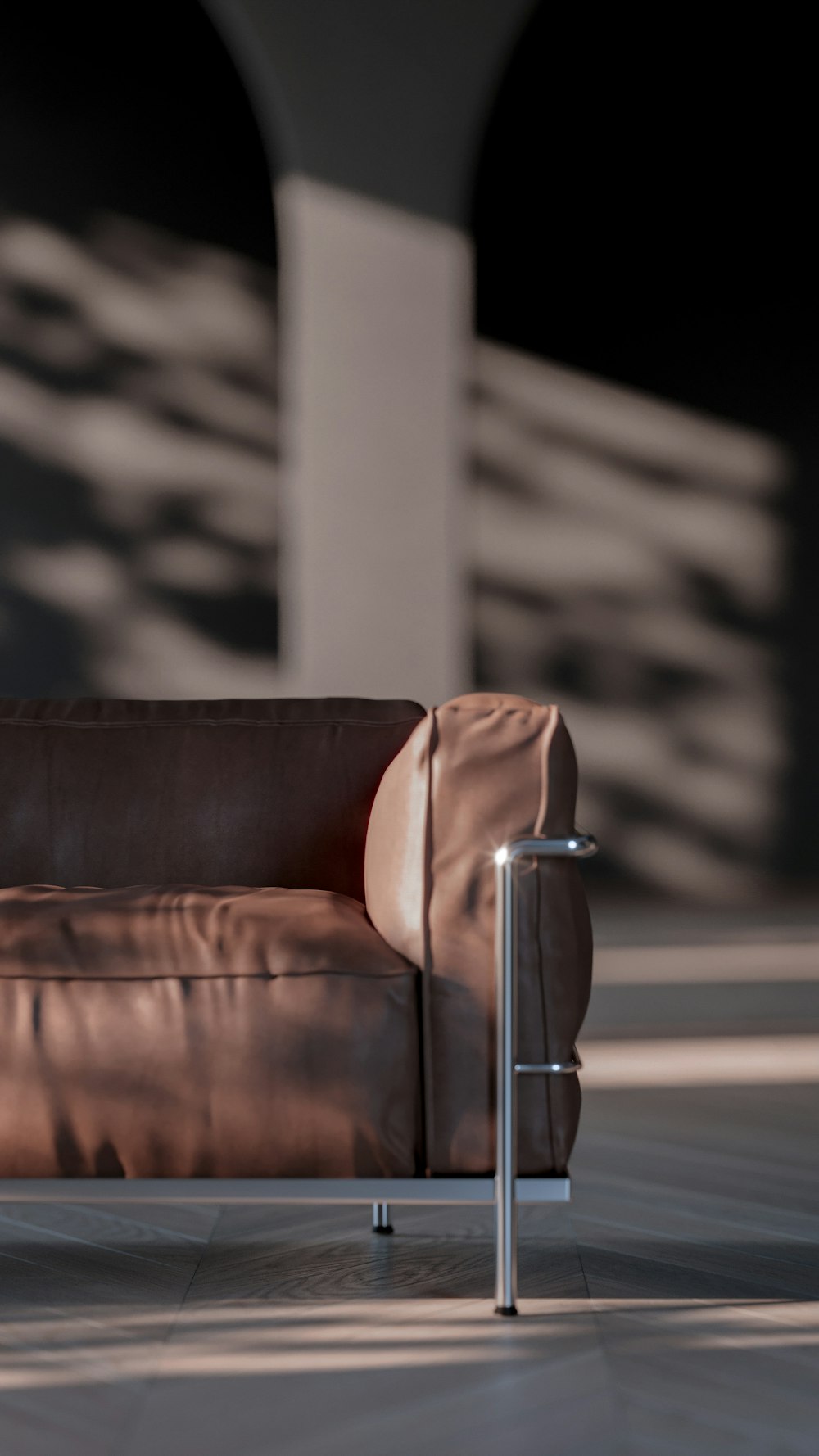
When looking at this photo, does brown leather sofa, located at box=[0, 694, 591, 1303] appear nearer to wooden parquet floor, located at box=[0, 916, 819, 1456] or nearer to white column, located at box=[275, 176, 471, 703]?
wooden parquet floor, located at box=[0, 916, 819, 1456]

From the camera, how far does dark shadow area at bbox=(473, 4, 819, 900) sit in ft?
19.2

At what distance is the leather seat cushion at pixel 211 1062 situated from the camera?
5.34 ft

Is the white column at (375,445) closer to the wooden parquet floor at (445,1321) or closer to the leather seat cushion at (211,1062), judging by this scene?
the wooden parquet floor at (445,1321)

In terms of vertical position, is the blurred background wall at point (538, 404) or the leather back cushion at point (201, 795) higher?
the blurred background wall at point (538, 404)

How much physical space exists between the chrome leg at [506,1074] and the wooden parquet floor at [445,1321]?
10 centimetres

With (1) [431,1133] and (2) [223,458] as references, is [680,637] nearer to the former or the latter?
(2) [223,458]

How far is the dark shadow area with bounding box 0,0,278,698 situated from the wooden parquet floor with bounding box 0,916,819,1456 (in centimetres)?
377

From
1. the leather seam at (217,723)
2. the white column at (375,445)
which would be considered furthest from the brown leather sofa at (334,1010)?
the white column at (375,445)

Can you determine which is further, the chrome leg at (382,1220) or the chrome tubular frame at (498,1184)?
the chrome leg at (382,1220)

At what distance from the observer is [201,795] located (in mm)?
2199

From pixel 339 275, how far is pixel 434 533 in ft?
3.31

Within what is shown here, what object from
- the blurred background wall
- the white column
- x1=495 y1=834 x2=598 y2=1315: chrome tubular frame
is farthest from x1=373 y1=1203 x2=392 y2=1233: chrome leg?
the blurred background wall

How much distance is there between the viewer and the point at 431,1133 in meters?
1.64

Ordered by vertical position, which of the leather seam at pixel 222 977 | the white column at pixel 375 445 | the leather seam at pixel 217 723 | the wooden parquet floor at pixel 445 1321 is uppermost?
the white column at pixel 375 445
